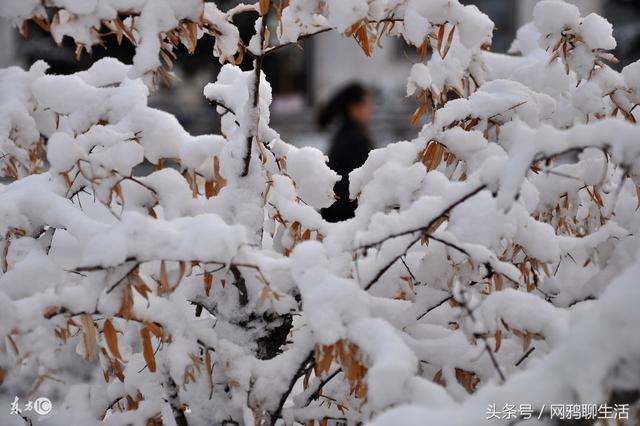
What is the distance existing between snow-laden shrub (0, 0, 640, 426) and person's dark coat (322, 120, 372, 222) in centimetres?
365

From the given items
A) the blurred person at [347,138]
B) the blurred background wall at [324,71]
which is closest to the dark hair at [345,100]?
the blurred person at [347,138]

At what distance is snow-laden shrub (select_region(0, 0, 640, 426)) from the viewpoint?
154 cm

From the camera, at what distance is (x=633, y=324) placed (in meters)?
1.37

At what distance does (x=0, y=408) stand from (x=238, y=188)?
1164mm

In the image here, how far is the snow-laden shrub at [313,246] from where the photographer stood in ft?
5.04

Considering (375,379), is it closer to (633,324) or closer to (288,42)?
(633,324)

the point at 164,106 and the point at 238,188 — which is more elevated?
the point at 238,188

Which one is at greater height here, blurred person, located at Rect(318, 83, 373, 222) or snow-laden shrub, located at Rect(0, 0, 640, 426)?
snow-laden shrub, located at Rect(0, 0, 640, 426)

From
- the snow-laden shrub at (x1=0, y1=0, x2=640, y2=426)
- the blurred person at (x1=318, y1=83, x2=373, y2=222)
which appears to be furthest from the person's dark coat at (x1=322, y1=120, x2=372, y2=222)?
the snow-laden shrub at (x1=0, y1=0, x2=640, y2=426)

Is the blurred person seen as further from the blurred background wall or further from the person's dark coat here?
the blurred background wall

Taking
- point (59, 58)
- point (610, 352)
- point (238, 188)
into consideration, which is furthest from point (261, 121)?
point (59, 58)

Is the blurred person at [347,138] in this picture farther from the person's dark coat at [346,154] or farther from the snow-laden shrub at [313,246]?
the snow-laden shrub at [313,246]

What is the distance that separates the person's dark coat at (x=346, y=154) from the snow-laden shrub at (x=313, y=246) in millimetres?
3647

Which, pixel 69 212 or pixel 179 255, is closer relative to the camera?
pixel 179 255
